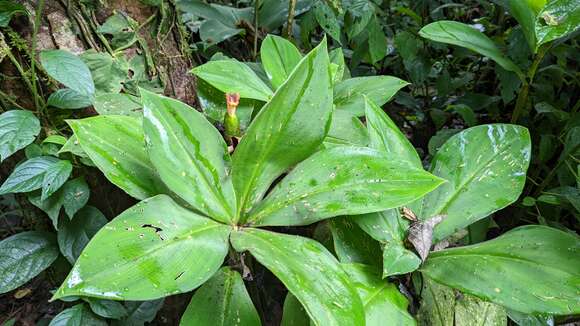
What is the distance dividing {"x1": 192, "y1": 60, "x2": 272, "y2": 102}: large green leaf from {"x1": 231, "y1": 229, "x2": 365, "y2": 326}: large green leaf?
0.42m

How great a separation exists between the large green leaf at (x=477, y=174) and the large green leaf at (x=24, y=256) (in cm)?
90

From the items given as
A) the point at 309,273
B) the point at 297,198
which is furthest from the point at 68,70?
the point at 309,273

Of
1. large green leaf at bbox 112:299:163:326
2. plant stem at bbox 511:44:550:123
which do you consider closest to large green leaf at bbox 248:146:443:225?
large green leaf at bbox 112:299:163:326

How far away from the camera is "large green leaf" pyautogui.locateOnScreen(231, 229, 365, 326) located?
2.02 feet

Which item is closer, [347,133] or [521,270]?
[521,270]

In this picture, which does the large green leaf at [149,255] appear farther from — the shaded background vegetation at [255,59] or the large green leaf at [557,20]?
the large green leaf at [557,20]

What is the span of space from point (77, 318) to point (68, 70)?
1.85ft

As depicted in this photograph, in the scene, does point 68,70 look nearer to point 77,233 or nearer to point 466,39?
point 77,233

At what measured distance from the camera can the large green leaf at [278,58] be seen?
117 cm

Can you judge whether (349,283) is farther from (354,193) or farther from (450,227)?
(450,227)

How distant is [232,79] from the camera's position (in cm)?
108

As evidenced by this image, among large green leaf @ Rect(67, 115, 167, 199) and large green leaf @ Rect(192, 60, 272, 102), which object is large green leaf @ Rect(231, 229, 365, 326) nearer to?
large green leaf @ Rect(67, 115, 167, 199)

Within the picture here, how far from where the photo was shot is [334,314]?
0.62 metres

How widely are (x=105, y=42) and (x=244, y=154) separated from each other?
23.1 inches
